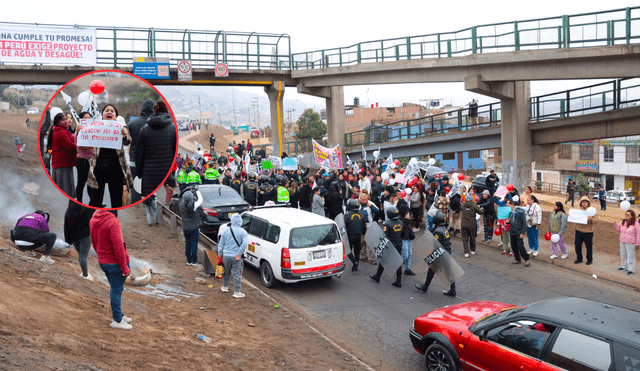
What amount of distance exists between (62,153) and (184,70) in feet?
96.7

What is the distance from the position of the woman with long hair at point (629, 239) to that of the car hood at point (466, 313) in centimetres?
631

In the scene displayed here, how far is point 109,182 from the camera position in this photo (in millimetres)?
4027

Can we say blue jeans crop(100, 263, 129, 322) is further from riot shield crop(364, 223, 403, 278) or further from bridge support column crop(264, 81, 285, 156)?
bridge support column crop(264, 81, 285, 156)

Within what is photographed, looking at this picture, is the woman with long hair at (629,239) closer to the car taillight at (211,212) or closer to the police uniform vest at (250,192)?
the car taillight at (211,212)

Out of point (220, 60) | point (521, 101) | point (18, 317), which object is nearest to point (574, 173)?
point (521, 101)

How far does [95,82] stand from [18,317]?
4410 mm

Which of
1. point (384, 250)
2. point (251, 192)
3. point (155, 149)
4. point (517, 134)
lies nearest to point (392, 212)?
point (384, 250)

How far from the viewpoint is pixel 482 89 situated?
2492 cm

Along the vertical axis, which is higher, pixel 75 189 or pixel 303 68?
pixel 303 68

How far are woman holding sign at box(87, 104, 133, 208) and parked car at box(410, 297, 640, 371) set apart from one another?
5.00 meters

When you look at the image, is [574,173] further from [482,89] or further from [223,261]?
[223,261]

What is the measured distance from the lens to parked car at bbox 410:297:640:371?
5703 mm

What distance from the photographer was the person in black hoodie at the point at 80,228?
29.8 feet

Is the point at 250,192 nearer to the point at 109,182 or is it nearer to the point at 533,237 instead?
the point at 533,237
